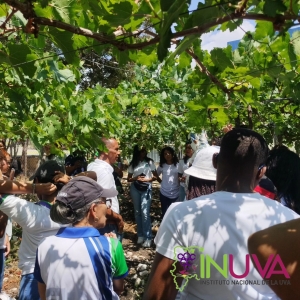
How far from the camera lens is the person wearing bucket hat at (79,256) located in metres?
1.61

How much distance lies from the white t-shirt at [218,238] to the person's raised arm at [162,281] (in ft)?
0.11

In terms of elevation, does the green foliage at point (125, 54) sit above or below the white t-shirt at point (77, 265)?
above

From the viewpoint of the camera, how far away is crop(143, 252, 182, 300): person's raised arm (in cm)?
119

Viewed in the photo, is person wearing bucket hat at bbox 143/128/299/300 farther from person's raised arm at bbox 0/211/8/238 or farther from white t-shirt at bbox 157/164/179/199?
white t-shirt at bbox 157/164/179/199

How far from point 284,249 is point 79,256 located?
44.2 inches

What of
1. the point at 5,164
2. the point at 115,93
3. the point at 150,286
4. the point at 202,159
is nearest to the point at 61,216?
the point at 150,286

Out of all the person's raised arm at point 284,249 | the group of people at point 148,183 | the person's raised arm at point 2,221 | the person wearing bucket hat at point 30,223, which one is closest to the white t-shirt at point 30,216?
the person wearing bucket hat at point 30,223

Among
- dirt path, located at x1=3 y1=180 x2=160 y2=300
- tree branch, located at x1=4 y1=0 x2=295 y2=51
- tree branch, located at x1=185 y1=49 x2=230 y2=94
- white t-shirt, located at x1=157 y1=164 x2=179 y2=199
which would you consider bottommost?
dirt path, located at x1=3 y1=180 x2=160 y2=300

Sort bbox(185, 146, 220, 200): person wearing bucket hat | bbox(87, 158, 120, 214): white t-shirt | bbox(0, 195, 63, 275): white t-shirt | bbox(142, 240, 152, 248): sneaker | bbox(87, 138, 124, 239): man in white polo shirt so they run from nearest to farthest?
bbox(0, 195, 63, 275): white t-shirt, bbox(185, 146, 220, 200): person wearing bucket hat, bbox(87, 138, 124, 239): man in white polo shirt, bbox(87, 158, 120, 214): white t-shirt, bbox(142, 240, 152, 248): sneaker

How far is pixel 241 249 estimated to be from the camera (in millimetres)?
1179

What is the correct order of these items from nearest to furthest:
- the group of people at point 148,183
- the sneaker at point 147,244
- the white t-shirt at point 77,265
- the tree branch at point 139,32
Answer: the tree branch at point 139,32
the white t-shirt at point 77,265
the sneaker at point 147,244
the group of people at point 148,183

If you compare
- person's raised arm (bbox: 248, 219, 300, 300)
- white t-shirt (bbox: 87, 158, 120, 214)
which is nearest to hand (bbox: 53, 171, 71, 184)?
white t-shirt (bbox: 87, 158, 120, 214)

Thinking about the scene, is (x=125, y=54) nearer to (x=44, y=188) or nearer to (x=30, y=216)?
(x=44, y=188)

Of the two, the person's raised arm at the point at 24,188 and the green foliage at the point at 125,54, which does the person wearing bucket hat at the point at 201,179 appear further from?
the person's raised arm at the point at 24,188
